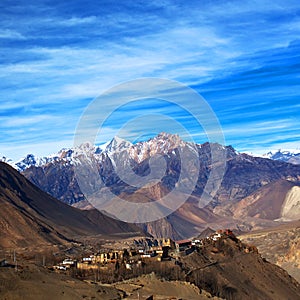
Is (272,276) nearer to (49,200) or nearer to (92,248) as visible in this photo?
(92,248)

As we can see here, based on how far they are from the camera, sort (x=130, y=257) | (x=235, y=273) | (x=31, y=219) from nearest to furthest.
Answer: (x=235, y=273) → (x=130, y=257) → (x=31, y=219)

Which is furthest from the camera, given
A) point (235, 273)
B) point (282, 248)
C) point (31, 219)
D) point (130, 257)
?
point (282, 248)

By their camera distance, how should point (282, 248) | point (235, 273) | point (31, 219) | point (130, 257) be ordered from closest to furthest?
point (235, 273), point (130, 257), point (31, 219), point (282, 248)

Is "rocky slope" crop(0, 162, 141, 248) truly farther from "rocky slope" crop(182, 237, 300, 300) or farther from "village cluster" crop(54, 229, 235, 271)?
"rocky slope" crop(182, 237, 300, 300)

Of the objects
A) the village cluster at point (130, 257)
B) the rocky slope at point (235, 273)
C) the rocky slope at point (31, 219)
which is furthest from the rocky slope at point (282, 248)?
the village cluster at point (130, 257)

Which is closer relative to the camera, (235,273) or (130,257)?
(235,273)

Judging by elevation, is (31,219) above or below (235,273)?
above

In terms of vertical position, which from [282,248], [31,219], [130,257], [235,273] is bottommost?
[282,248]

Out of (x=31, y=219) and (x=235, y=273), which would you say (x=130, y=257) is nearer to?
(x=235, y=273)

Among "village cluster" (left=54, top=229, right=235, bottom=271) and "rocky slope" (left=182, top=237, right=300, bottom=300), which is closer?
"rocky slope" (left=182, top=237, right=300, bottom=300)

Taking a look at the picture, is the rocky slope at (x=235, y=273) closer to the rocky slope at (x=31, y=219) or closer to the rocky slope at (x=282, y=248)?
the rocky slope at (x=282, y=248)

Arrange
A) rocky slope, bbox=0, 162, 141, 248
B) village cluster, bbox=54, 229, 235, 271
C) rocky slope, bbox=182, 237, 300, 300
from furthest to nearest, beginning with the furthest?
1. rocky slope, bbox=0, 162, 141, 248
2. village cluster, bbox=54, 229, 235, 271
3. rocky slope, bbox=182, 237, 300, 300

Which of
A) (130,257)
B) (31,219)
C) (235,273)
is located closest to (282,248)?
(31,219)

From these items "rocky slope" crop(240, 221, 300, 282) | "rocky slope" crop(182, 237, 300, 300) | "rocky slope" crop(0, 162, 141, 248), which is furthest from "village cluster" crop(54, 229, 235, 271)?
"rocky slope" crop(0, 162, 141, 248)
